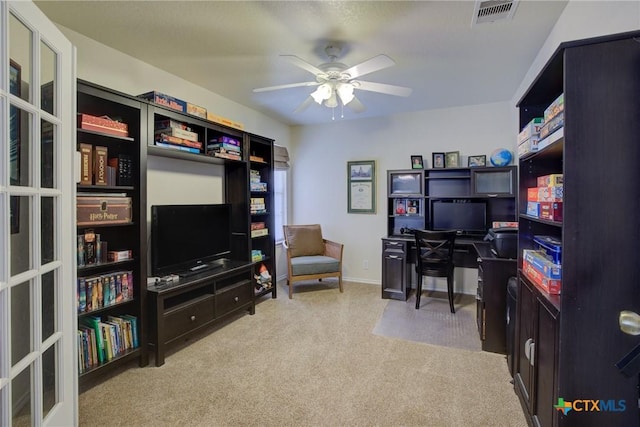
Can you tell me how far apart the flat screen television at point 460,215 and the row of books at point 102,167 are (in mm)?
3612

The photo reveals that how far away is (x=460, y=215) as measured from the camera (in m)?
4.08

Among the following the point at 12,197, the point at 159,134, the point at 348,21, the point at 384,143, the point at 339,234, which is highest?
the point at 348,21

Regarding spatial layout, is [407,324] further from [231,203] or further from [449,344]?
[231,203]

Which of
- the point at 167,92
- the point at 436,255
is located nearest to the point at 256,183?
the point at 167,92

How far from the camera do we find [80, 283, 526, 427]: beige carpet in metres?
1.81

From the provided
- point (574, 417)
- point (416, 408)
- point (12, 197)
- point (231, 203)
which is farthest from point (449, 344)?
point (12, 197)

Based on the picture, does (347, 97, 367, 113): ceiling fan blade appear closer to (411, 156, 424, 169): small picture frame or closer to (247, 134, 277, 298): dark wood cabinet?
(247, 134, 277, 298): dark wood cabinet

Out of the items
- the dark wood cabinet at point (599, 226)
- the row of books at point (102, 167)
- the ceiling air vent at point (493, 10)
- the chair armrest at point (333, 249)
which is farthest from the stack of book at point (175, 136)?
the dark wood cabinet at point (599, 226)

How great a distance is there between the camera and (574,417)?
115 centimetres

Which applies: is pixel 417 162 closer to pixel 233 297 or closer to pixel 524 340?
pixel 524 340

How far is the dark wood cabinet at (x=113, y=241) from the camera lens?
2092mm

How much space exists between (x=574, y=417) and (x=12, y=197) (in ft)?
7.47

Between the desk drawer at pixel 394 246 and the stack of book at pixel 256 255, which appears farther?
the desk drawer at pixel 394 246

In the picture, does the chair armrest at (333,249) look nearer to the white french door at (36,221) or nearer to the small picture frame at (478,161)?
the small picture frame at (478,161)
